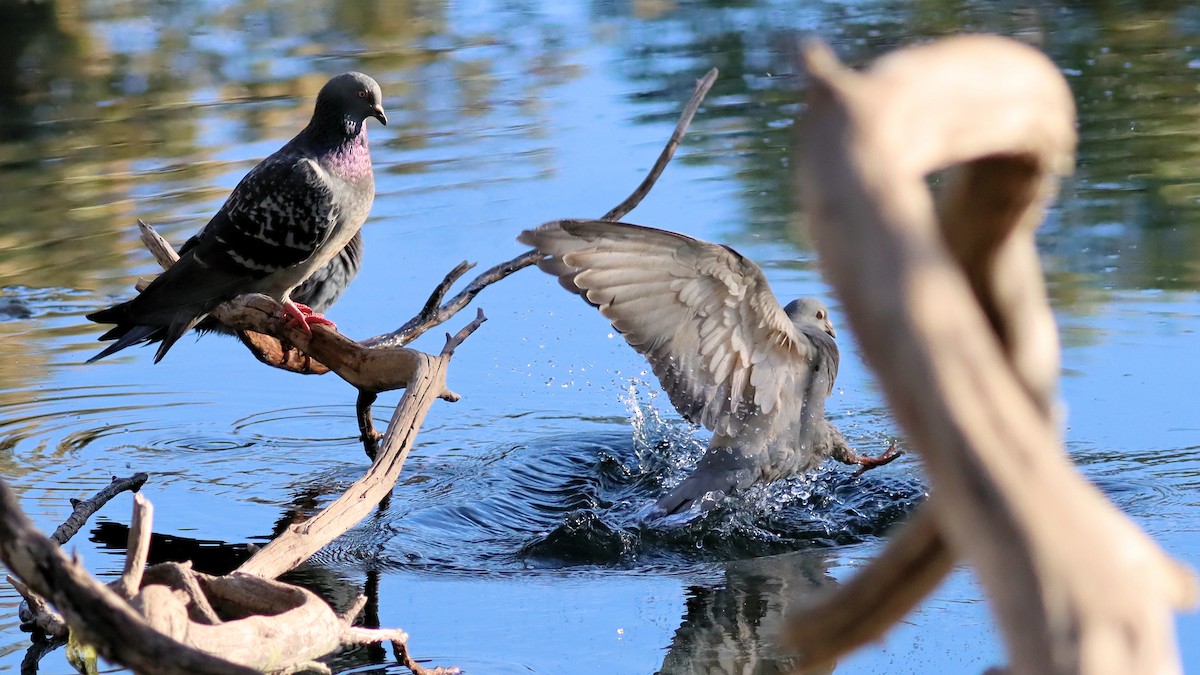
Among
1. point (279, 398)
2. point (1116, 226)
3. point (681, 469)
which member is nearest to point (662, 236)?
point (681, 469)

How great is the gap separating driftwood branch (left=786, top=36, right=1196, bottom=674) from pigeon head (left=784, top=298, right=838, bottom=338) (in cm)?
430

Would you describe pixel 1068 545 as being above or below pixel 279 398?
above

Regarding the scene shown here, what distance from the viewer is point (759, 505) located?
15.8 ft

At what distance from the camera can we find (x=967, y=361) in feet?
2.23

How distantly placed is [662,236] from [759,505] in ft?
3.79

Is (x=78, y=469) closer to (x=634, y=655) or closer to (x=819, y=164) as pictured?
(x=634, y=655)

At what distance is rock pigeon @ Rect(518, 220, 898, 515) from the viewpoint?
4.18 m

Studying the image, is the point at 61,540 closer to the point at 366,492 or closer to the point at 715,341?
the point at 366,492

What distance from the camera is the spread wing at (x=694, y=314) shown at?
13.7 feet

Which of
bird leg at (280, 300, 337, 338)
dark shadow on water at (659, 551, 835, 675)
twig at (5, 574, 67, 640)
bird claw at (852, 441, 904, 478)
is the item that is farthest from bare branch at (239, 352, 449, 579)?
bird claw at (852, 441, 904, 478)

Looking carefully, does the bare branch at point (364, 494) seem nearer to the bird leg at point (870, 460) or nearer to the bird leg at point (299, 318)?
the bird leg at point (299, 318)

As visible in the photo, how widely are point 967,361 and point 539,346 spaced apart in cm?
582

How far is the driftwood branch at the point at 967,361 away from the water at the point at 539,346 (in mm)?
273

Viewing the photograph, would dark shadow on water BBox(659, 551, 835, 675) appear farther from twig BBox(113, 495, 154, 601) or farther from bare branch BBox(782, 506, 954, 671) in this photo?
bare branch BBox(782, 506, 954, 671)
